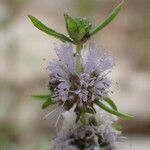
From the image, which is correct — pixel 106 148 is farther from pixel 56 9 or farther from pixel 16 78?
pixel 56 9

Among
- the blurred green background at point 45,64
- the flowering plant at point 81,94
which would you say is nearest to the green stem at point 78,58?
the flowering plant at point 81,94

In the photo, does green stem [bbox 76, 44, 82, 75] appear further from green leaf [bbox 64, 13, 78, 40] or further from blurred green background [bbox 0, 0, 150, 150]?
blurred green background [bbox 0, 0, 150, 150]

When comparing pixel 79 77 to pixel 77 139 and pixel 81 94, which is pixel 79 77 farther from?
pixel 77 139

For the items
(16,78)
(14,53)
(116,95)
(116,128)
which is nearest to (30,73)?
(16,78)

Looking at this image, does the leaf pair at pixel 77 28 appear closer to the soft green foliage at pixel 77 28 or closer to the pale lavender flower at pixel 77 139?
the soft green foliage at pixel 77 28

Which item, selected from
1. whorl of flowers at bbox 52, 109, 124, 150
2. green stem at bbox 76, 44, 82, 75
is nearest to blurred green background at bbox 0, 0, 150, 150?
whorl of flowers at bbox 52, 109, 124, 150

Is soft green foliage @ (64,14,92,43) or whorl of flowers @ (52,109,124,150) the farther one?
whorl of flowers @ (52,109,124,150)
